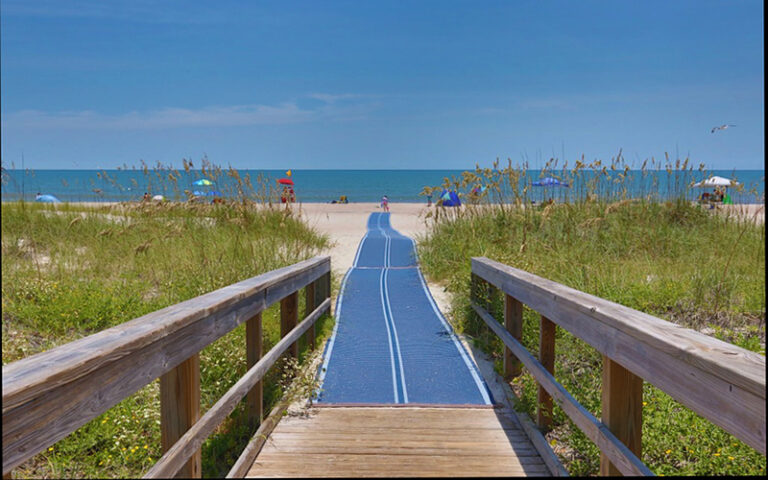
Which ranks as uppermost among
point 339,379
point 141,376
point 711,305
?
point 141,376

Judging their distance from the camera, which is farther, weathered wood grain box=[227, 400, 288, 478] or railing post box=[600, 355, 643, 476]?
weathered wood grain box=[227, 400, 288, 478]

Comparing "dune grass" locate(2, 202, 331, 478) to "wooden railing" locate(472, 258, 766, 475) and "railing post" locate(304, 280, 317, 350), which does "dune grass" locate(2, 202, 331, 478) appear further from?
"wooden railing" locate(472, 258, 766, 475)

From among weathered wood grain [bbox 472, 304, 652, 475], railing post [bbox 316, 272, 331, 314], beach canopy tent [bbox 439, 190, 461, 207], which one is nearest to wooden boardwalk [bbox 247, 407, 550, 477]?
weathered wood grain [bbox 472, 304, 652, 475]

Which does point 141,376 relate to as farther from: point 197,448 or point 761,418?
point 761,418

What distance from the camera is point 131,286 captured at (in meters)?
5.88

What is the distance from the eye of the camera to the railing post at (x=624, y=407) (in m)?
2.01

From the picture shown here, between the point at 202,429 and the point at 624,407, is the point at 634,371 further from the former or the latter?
the point at 202,429

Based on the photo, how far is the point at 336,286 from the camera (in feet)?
24.9

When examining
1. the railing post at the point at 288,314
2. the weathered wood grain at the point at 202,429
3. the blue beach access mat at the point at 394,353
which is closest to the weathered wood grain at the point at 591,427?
the blue beach access mat at the point at 394,353

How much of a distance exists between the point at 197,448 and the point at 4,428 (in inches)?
41.4

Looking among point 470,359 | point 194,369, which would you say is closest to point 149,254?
point 470,359

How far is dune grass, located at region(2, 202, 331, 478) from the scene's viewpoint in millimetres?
2939

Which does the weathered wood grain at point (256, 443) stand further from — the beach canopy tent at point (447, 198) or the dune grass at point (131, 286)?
the beach canopy tent at point (447, 198)

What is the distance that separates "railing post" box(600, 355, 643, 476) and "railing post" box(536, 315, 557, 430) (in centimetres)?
98
